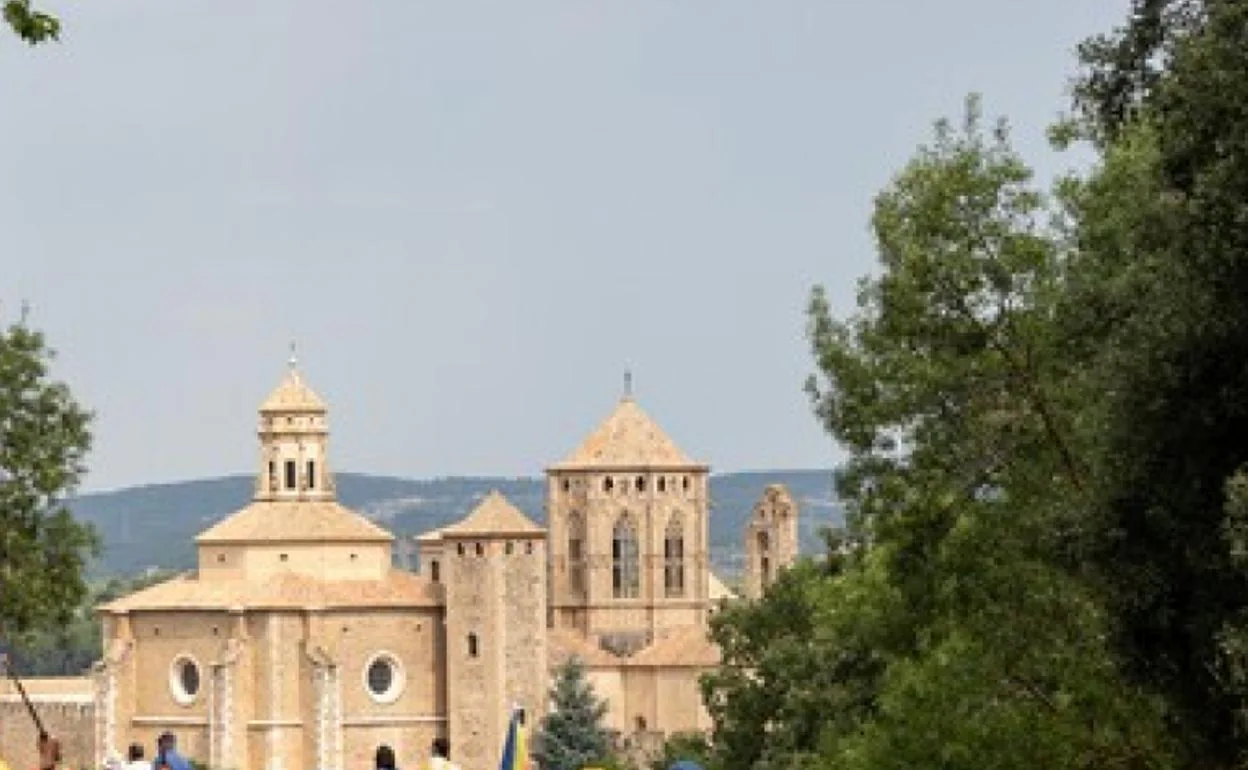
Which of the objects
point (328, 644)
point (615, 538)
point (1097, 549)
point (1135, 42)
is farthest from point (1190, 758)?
point (615, 538)

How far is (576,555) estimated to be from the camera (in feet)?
479

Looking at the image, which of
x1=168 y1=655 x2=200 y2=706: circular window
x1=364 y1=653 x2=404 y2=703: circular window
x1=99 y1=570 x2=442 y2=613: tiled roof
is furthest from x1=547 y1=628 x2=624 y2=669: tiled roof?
x1=168 y1=655 x2=200 y2=706: circular window

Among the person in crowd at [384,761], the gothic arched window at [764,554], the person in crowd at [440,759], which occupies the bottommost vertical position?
the person in crowd at [384,761]

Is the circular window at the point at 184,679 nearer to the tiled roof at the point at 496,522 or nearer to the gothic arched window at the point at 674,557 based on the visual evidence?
the tiled roof at the point at 496,522

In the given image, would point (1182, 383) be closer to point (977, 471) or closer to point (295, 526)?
point (977, 471)

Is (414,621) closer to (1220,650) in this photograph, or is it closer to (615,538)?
(615,538)

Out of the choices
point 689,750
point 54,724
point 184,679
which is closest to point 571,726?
point 184,679

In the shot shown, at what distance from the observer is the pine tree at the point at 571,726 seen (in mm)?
119188

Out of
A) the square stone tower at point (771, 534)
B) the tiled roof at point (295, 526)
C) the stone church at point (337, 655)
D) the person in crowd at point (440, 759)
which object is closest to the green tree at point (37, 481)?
the person in crowd at point (440, 759)

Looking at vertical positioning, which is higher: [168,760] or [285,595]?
[285,595]

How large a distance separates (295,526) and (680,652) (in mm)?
12212

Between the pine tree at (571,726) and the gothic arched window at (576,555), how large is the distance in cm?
1825

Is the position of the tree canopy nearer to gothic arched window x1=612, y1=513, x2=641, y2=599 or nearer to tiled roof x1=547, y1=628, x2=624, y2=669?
tiled roof x1=547, y1=628, x2=624, y2=669

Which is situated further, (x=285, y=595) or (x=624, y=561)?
A: (x=624, y=561)
